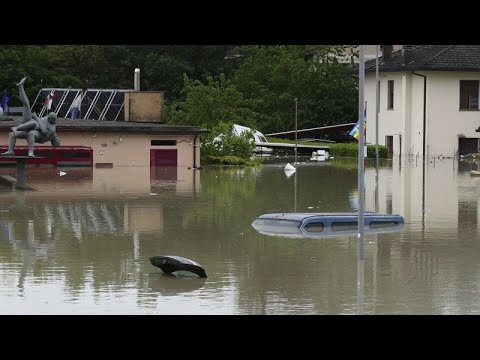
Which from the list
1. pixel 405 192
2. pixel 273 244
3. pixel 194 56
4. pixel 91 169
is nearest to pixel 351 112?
pixel 194 56

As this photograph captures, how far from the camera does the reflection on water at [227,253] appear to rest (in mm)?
18984

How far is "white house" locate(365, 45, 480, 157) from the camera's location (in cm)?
A: 7106

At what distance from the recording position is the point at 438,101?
71.1m

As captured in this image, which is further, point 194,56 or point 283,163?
point 194,56

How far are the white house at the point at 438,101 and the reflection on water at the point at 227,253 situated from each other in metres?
24.9

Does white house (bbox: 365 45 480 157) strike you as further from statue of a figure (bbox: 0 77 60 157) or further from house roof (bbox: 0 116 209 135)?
statue of a figure (bbox: 0 77 60 157)

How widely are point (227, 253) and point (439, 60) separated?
4820 cm

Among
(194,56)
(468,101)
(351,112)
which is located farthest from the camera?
(194,56)

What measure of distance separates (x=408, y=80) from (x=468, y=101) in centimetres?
385

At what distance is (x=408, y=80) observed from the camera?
236 ft

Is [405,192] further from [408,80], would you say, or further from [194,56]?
[194,56]

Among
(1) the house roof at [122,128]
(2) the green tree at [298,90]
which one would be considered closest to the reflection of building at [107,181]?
(1) the house roof at [122,128]

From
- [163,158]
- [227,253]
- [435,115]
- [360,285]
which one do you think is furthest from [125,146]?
[360,285]

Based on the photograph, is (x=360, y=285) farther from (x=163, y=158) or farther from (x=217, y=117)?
(x=217, y=117)
